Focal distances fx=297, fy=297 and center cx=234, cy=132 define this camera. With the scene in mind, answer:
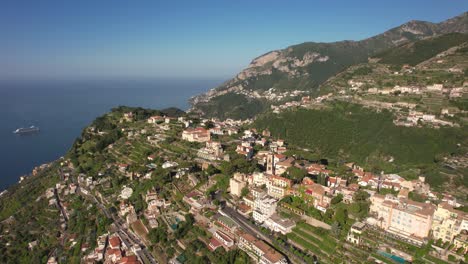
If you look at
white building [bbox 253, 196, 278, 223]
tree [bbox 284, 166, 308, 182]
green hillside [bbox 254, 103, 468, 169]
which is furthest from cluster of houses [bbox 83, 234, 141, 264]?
green hillside [bbox 254, 103, 468, 169]

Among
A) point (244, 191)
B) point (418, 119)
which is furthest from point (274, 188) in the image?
point (418, 119)

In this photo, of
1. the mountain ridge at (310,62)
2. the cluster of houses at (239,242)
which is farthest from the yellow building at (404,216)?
the mountain ridge at (310,62)

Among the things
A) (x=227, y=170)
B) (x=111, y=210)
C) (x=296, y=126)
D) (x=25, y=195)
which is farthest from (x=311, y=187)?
(x=25, y=195)

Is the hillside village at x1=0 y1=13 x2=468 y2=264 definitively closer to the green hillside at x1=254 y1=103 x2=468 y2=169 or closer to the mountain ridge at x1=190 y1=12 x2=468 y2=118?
the green hillside at x1=254 y1=103 x2=468 y2=169

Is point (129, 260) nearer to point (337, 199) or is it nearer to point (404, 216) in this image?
point (337, 199)

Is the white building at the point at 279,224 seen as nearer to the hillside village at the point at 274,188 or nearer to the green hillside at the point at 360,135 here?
the hillside village at the point at 274,188

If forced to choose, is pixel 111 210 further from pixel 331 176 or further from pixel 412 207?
pixel 412 207
